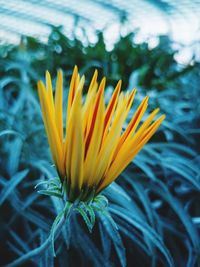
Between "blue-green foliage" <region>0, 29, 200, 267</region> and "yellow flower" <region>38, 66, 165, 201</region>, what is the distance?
4 cm

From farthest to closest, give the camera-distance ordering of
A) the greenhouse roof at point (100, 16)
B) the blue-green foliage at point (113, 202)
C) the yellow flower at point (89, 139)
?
the greenhouse roof at point (100, 16) → the blue-green foliage at point (113, 202) → the yellow flower at point (89, 139)

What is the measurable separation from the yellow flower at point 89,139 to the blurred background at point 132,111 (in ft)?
0.51

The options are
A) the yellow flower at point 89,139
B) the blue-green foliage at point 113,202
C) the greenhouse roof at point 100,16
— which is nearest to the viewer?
the yellow flower at point 89,139

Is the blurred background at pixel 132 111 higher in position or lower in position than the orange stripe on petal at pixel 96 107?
lower

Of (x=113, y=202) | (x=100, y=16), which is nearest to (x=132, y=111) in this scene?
(x=113, y=202)

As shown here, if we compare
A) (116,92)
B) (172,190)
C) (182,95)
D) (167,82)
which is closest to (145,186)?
(172,190)

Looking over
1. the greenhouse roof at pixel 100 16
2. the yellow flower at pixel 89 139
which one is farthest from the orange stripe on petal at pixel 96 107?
the greenhouse roof at pixel 100 16

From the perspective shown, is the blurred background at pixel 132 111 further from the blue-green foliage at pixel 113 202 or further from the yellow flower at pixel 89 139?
the yellow flower at pixel 89 139

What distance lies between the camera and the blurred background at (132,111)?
27.3 inches

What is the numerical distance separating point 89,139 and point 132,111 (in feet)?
2.54

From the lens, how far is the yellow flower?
1.30 ft

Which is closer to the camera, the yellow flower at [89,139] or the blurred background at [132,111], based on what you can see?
the yellow flower at [89,139]

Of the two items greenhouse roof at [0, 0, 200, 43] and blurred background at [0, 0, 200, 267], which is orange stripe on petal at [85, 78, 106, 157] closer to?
blurred background at [0, 0, 200, 267]

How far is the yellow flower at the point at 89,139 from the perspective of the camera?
0.40 metres
